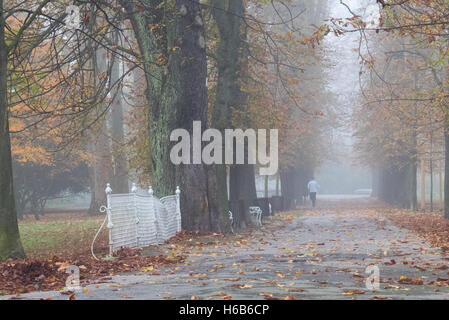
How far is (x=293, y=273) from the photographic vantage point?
11.8m

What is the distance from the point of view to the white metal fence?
49.8 feet

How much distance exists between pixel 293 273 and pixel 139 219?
6075 mm

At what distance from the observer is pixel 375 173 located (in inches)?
3108

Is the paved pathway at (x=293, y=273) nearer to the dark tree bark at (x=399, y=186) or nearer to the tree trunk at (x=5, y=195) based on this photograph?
the tree trunk at (x=5, y=195)

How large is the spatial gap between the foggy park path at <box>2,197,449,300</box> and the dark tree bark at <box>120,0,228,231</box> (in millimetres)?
2132

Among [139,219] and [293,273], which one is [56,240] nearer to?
[139,219]

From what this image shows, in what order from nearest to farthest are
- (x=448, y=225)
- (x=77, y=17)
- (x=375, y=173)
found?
(x=77, y=17), (x=448, y=225), (x=375, y=173)

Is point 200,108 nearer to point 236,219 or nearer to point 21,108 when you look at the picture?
point 236,219

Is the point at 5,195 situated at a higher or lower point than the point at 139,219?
higher

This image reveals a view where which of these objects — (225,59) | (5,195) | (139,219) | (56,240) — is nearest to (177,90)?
(225,59)

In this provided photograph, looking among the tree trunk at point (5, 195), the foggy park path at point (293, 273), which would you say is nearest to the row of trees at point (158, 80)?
the tree trunk at point (5, 195)

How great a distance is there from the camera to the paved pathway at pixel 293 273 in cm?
878

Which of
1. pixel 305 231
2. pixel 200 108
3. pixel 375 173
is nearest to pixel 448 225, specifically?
pixel 305 231

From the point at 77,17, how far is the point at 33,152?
738 inches
